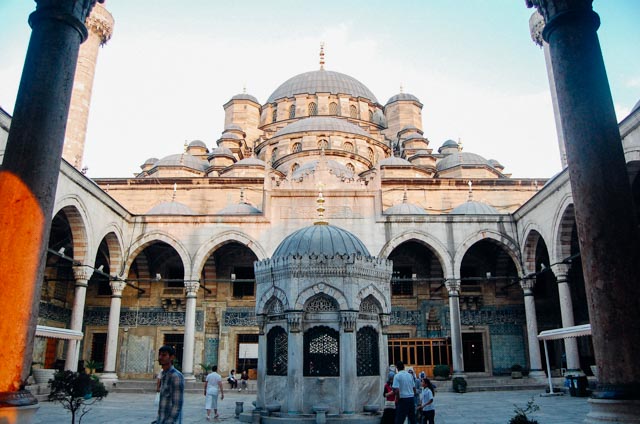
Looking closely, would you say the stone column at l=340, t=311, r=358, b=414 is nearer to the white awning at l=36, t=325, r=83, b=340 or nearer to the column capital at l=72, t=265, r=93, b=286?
the white awning at l=36, t=325, r=83, b=340

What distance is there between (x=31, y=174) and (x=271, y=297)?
170 inches

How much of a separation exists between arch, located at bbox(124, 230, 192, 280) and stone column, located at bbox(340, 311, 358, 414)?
32.9 ft

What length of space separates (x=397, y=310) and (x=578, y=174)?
48.6ft

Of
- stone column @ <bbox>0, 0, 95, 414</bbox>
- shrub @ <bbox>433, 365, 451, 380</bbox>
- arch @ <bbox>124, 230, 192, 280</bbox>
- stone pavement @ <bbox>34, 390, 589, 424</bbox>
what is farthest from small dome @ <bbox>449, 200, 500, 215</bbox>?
stone column @ <bbox>0, 0, 95, 414</bbox>

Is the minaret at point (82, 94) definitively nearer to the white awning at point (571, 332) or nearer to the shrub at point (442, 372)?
the shrub at point (442, 372)

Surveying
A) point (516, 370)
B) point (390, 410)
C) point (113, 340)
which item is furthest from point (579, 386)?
point (113, 340)

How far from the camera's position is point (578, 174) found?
12.1 ft

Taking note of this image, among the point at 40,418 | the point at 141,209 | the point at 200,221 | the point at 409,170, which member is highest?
the point at 409,170

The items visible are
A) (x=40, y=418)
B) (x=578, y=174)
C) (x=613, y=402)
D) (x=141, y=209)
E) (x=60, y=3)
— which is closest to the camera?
(x=613, y=402)

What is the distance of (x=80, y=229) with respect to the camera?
1395cm

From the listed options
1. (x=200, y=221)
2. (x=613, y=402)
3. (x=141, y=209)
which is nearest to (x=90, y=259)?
(x=200, y=221)

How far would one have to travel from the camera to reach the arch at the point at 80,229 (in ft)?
44.8

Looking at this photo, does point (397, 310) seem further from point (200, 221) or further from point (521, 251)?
point (200, 221)

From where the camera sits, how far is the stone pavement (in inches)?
323
